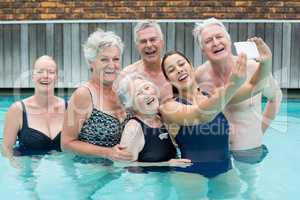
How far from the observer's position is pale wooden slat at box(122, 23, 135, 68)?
37.4 feet

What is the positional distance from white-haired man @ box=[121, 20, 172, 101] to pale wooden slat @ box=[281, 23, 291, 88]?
6.27 meters

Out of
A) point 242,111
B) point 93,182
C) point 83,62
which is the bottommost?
point 93,182

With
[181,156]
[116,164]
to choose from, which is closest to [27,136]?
[116,164]

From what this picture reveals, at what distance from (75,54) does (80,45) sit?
0.21 m

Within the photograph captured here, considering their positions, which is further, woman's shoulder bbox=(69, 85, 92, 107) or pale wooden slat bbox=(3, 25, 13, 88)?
pale wooden slat bbox=(3, 25, 13, 88)

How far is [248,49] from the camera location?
4.29m

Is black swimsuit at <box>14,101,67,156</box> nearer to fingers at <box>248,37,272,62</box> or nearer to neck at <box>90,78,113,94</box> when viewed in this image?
neck at <box>90,78,113,94</box>

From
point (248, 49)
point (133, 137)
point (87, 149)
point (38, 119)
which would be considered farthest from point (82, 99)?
point (248, 49)

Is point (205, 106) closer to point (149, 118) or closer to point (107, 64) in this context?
point (149, 118)

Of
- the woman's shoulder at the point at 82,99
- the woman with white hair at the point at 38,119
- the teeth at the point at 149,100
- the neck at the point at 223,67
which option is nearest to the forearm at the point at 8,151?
the woman with white hair at the point at 38,119

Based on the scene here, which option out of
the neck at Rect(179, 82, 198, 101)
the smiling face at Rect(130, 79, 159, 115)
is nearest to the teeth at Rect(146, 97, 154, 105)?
the smiling face at Rect(130, 79, 159, 115)

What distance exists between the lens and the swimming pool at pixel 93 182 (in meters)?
4.69

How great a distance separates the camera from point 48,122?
5.19m

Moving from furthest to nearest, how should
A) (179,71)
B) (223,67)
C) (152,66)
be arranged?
(152,66) → (223,67) → (179,71)
